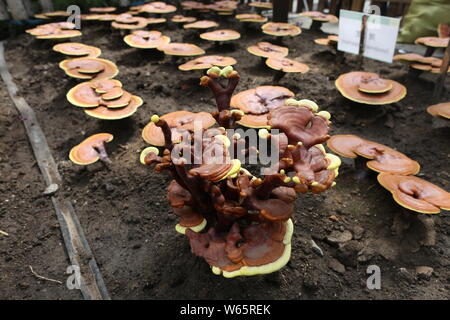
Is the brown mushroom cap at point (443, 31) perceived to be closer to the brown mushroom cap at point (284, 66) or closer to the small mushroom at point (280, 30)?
the small mushroom at point (280, 30)

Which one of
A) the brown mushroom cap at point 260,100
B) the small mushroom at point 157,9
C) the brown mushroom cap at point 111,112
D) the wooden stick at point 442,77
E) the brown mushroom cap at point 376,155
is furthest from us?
the small mushroom at point 157,9

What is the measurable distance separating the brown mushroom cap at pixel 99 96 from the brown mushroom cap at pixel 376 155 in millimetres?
2498

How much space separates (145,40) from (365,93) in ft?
12.1

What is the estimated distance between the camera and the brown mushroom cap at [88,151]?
3.29m

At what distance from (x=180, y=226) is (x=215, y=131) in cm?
68

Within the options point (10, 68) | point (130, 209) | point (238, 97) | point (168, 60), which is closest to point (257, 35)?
point (168, 60)

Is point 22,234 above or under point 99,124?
under

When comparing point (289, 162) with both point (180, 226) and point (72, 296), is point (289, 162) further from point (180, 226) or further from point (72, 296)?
point (72, 296)

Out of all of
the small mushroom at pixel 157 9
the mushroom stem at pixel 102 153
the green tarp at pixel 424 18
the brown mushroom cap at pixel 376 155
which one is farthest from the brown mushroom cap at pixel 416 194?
the small mushroom at pixel 157 9

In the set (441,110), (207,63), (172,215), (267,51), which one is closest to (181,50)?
(207,63)

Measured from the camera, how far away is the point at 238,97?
3.57 meters

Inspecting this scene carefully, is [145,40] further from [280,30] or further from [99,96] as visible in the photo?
[280,30]

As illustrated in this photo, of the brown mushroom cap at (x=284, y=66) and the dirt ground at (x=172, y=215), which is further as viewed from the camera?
the brown mushroom cap at (x=284, y=66)
